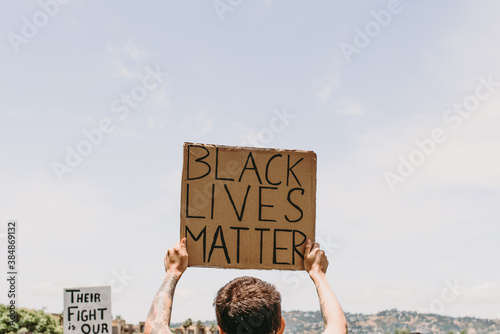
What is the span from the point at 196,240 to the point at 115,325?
3115 inches

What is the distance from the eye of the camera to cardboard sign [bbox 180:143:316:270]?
4133mm

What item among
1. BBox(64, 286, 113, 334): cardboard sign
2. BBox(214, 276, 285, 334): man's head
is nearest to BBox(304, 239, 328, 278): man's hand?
BBox(214, 276, 285, 334): man's head

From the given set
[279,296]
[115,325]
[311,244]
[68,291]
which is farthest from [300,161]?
[115,325]

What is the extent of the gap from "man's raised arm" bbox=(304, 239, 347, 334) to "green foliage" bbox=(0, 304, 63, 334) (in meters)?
42.3

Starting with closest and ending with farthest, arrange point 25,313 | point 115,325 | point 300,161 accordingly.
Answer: point 300,161
point 25,313
point 115,325

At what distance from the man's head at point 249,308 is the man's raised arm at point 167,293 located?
0.44m

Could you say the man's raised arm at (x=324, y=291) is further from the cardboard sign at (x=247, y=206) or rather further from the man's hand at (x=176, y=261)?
the man's hand at (x=176, y=261)

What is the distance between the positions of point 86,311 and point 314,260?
20.1ft

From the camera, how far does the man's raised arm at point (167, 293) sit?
316cm

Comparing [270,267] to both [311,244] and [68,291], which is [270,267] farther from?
[68,291]

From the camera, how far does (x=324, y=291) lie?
11.6ft

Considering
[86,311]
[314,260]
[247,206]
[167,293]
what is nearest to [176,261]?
[167,293]

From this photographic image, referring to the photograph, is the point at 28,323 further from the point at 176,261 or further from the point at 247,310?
the point at 247,310

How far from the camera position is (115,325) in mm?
79000
